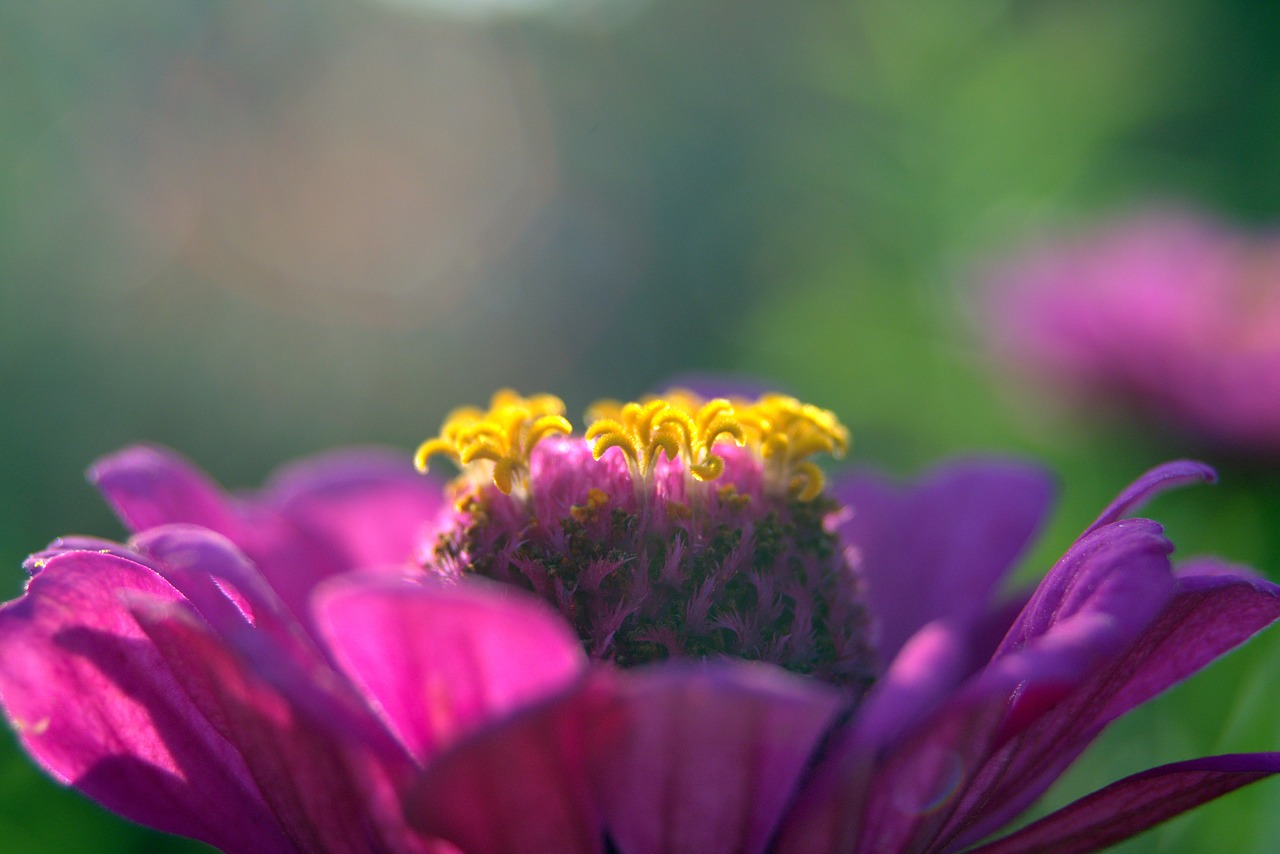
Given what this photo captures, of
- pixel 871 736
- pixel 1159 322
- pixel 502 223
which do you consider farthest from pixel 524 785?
pixel 502 223

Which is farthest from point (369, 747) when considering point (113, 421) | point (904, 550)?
point (113, 421)

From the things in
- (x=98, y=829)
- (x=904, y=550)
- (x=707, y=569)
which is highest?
(x=707, y=569)

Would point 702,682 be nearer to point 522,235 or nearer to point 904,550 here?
point 904,550

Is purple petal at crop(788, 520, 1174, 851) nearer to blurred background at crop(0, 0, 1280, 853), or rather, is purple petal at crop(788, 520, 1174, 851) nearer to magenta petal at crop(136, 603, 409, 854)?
magenta petal at crop(136, 603, 409, 854)

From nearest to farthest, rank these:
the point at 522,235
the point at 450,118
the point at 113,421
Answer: the point at 113,421 < the point at 450,118 < the point at 522,235

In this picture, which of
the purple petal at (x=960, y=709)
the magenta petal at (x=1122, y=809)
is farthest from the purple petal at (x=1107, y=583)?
the magenta petal at (x=1122, y=809)
